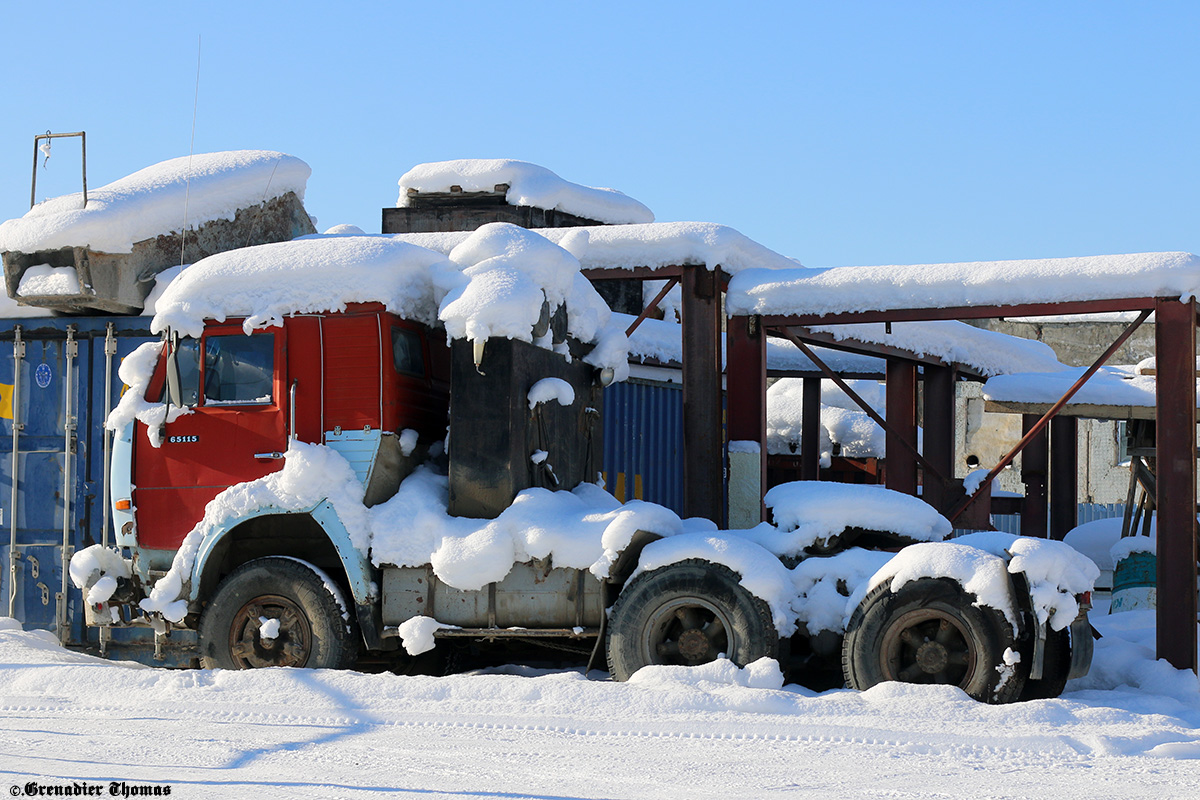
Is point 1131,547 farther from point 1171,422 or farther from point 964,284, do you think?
point 964,284

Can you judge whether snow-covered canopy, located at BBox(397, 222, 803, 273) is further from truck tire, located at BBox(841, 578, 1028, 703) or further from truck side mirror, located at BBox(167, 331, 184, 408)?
truck tire, located at BBox(841, 578, 1028, 703)

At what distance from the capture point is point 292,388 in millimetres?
7980

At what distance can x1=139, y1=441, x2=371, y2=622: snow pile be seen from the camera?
777cm

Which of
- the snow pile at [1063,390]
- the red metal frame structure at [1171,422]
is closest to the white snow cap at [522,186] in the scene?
the snow pile at [1063,390]

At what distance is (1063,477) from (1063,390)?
2.84 meters

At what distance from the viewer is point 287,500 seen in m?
7.83

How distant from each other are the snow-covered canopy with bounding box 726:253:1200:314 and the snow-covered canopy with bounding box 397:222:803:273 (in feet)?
1.26

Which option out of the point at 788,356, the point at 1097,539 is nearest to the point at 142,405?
the point at 788,356

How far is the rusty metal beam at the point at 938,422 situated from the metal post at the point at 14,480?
10.0m

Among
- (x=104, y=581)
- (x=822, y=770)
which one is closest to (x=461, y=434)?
(x=104, y=581)

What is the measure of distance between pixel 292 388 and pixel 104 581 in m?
1.91

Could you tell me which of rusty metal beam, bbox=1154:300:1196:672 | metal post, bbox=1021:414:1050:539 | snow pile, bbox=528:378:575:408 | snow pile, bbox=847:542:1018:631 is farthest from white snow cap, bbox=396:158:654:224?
snow pile, bbox=847:542:1018:631

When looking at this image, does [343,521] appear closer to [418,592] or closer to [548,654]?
[418,592]

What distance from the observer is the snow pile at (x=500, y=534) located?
296 inches
